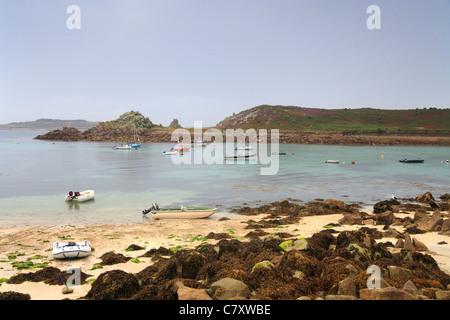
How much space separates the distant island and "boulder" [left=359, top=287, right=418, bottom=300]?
5725 inches

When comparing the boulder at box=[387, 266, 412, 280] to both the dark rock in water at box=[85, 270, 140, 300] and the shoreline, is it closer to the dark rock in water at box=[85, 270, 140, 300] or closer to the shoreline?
the dark rock in water at box=[85, 270, 140, 300]

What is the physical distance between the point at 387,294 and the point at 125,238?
15984 millimetres

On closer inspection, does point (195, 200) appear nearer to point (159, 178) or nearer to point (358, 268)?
point (159, 178)

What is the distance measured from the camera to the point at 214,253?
14320 millimetres

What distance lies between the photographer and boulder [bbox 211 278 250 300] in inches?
356

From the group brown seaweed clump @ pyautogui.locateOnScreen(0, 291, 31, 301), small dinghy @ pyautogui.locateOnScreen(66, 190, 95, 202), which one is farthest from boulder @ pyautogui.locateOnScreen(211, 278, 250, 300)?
small dinghy @ pyautogui.locateOnScreen(66, 190, 95, 202)

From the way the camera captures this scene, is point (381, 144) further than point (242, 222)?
Yes

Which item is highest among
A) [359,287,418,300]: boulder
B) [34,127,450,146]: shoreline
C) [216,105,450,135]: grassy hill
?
[216,105,450,135]: grassy hill

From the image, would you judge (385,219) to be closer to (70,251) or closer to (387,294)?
(387,294)

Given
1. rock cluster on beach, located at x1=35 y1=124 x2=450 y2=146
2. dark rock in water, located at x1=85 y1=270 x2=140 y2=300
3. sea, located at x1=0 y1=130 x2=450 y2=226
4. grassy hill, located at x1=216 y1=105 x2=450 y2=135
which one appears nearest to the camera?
dark rock in water, located at x1=85 y1=270 x2=140 y2=300

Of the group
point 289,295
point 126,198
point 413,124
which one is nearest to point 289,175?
point 126,198

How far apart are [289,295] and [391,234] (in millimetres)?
10673

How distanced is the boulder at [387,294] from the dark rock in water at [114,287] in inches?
284

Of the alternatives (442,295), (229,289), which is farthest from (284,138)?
(229,289)
